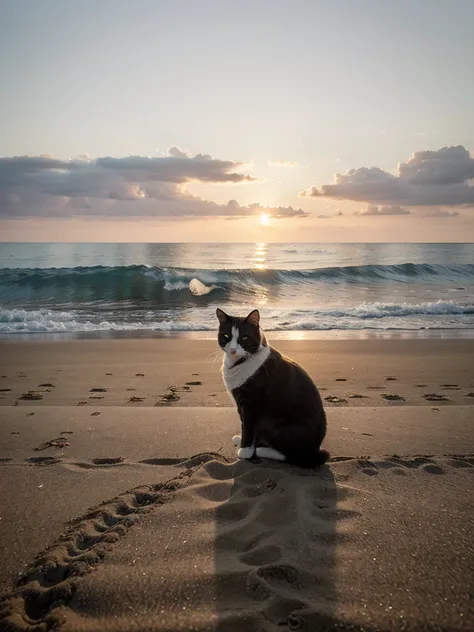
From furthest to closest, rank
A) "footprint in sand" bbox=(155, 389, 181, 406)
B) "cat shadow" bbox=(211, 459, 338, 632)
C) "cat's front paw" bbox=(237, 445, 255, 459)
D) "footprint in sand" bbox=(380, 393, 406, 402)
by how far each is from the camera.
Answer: "footprint in sand" bbox=(380, 393, 406, 402)
"footprint in sand" bbox=(155, 389, 181, 406)
"cat's front paw" bbox=(237, 445, 255, 459)
"cat shadow" bbox=(211, 459, 338, 632)

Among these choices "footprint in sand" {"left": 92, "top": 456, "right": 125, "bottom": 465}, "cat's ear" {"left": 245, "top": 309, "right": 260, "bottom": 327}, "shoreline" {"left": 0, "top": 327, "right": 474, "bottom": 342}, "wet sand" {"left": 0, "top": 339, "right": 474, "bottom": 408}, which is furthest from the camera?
"shoreline" {"left": 0, "top": 327, "right": 474, "bottom": 342}

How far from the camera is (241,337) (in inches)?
134

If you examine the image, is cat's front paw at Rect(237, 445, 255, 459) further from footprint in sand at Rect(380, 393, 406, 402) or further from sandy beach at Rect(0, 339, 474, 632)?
footprint in sand at Rect(380, 393, 406, 402)

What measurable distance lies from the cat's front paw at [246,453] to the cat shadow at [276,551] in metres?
0.27

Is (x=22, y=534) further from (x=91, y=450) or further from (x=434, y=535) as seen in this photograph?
(x=434, y=535)

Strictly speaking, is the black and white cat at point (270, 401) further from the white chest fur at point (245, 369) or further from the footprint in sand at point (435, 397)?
the footprint in sand at point (435, 397)

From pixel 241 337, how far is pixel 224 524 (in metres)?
1.41

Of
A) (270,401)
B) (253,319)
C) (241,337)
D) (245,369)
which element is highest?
(253,319)

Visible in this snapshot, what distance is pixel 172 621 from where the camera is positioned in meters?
1.63

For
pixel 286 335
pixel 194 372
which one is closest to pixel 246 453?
pixel 194 372

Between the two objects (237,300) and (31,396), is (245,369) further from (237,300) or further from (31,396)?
(237,300)

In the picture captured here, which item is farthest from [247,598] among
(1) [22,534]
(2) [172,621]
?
(1) [22,534]

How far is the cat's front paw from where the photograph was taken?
3.16 m

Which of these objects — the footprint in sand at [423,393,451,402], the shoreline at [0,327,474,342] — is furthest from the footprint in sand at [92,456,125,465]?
the shoreline at [0,327,474,342]
